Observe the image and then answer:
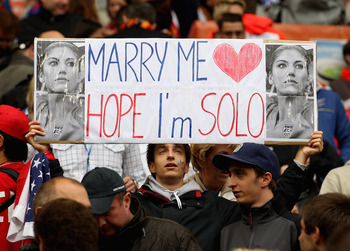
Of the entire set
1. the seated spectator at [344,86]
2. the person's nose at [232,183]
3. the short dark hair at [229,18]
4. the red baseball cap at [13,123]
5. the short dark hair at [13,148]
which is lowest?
the person's nose at [232,183]

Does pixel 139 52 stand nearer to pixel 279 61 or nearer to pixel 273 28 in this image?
pixel 279 61

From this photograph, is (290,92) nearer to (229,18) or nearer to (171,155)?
(171,155)

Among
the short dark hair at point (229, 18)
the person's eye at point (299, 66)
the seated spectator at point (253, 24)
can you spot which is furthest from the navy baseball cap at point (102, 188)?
the seated spectator at point (253, 24)

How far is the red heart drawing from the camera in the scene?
5992 mm

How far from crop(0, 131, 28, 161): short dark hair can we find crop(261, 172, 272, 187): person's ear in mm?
1752

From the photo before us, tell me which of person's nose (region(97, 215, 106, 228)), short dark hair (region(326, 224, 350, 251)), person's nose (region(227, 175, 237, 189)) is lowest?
person's nose (region(97, 215, 106, 228))

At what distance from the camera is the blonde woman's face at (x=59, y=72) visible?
593cm

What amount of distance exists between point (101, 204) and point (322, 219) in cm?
138

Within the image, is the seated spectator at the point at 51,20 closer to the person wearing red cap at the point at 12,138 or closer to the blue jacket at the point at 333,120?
the blue jacket at the point at 333,120

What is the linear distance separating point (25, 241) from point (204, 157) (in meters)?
1.64

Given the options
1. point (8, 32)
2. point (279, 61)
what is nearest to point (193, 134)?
point (279, 61)

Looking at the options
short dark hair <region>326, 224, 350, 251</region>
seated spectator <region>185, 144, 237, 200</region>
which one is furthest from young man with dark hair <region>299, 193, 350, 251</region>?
seated spectator <region>185, 144, 237, 200</region>

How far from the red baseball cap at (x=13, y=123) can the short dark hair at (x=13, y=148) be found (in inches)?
1.1

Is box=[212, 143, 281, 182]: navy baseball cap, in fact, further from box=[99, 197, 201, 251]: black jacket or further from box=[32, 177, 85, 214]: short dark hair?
box=[32, 177, 85, 214]: short dark hair
